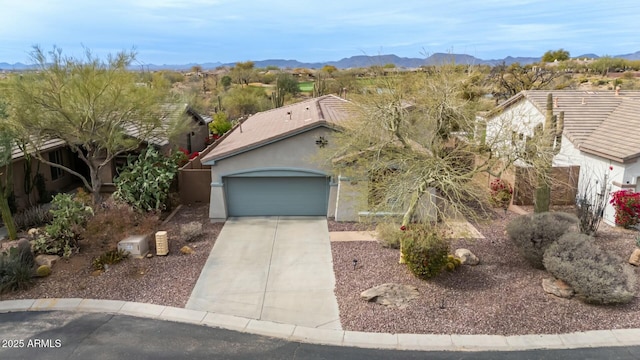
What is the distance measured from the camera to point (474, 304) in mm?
11180

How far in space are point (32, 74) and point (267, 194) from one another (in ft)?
29.4

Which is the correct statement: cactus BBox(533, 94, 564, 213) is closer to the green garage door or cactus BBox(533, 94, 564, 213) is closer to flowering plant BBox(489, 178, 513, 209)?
flowering plant BBox(489, 178, 513, 209)

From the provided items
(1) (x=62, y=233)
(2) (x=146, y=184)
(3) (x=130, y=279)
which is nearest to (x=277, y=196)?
(2) (x=146, y=184)

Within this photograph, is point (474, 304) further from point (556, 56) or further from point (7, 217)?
point (556, 56)

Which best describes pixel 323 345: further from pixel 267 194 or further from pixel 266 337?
pixel 267 194

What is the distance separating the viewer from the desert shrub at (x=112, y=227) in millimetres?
14242

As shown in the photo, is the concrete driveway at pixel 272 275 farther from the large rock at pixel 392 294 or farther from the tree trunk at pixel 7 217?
the tree trunk at pixel 7 217

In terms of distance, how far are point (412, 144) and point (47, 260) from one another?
11.3 meters

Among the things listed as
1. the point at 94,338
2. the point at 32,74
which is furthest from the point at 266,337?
the point at 32,74

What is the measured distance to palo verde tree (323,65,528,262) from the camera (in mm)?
12672

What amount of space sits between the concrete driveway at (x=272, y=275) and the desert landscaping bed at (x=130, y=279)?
432mm

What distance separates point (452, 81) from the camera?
13.8 meters

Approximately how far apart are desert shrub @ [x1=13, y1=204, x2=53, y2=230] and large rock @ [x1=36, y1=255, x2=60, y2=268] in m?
3.81

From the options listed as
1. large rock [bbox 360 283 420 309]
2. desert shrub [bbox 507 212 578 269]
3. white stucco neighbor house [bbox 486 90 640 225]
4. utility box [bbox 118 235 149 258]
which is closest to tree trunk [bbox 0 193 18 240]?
utility box [bbox 118 235 149 258]
